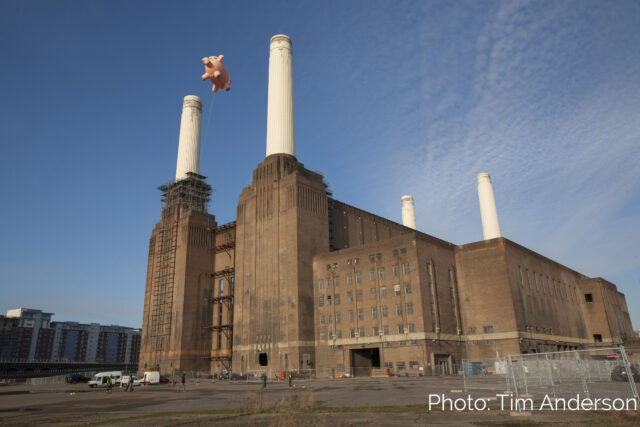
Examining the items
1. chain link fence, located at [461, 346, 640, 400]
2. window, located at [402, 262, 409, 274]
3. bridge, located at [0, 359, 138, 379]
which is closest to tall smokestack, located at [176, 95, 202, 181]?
window, located at [402, 262, 409, 274]

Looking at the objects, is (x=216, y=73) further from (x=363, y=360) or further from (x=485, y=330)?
(x=485, y=330)

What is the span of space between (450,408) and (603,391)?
6820mm

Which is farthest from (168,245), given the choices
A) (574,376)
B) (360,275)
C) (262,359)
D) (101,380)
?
(574,376)

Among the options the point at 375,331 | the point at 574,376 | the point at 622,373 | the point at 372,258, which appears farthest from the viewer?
the point at 372,258

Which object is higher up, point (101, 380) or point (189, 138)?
point (189, 138)

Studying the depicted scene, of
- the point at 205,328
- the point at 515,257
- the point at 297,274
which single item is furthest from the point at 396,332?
the point at 205,328

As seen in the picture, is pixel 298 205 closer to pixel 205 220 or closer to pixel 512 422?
pixel 205 220

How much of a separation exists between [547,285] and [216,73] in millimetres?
72141

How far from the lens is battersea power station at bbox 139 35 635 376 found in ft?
222

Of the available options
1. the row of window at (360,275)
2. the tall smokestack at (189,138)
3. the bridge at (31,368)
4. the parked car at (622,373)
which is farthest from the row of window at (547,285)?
the bridge at (31,368)

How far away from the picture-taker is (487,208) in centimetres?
10206

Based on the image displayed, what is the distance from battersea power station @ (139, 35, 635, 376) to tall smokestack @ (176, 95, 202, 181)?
135 inches

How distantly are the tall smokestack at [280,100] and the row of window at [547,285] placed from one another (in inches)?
1783

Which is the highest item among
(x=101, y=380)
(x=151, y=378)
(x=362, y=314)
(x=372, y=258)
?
(x=372, y=258)
